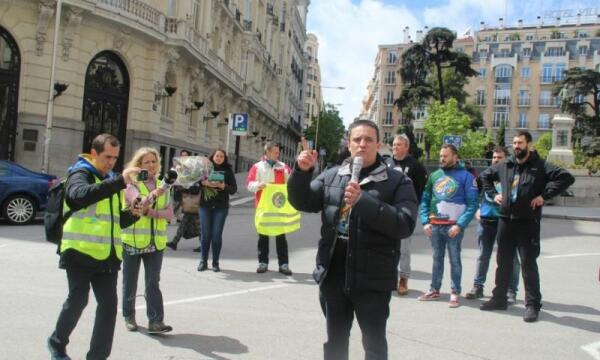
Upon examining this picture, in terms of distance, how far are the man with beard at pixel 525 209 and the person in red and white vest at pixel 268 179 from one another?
3.10m

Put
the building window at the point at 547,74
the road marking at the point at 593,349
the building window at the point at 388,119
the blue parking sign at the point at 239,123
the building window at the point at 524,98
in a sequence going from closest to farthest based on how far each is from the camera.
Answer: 1. the road marking at the point at 593,349
2. the blue parking sign at the point at 239,123
3. the building window at the point at 547,74
4. the building window at the point at 524,98
5. the building window at the point at 388,119

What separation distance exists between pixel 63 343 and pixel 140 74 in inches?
870

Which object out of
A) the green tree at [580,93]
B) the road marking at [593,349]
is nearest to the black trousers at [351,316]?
the road marking at [593,349]

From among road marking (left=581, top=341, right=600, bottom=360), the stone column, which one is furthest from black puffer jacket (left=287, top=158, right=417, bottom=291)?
the stone column

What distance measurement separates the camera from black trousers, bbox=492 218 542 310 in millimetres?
6254

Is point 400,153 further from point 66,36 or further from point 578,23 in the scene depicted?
point 578,23

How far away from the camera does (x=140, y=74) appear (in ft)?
80.8

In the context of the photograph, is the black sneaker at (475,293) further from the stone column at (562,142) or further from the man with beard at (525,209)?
the stone column at (562,142)

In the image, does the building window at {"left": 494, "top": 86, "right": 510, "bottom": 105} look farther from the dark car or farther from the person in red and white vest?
the person in red and white vest

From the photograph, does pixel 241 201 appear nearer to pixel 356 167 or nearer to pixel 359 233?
pixel 359 233

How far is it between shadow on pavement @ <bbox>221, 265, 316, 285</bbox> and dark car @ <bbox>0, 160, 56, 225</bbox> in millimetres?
6793

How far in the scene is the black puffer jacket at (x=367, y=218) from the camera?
126 inches

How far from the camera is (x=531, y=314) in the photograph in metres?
6.14

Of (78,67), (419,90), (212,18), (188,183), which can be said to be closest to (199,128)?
(212,18)
